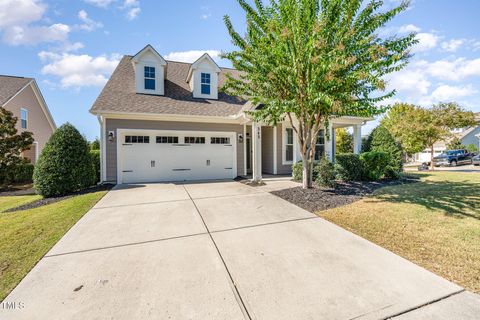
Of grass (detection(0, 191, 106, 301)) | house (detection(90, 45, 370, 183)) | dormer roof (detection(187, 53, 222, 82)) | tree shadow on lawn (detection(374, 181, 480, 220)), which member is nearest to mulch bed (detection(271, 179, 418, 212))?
tree shadow on lawn (detection(374, 181, 480, 220))

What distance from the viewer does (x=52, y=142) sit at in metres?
7.04

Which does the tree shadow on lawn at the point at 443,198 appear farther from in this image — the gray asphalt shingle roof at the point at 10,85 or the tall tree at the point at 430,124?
the gray asphalt shingle roof at the point at 10,85

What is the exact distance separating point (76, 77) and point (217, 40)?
22310mm

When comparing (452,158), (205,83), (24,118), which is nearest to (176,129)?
(205,83)

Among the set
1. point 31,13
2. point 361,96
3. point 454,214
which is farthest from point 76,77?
point 454,214

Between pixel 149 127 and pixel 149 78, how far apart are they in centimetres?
→ 279

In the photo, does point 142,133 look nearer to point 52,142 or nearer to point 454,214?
point 52,142

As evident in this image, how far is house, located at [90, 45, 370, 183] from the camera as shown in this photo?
870 cm

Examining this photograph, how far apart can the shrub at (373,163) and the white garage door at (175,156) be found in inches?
233

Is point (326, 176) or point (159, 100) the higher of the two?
point (159, 100)

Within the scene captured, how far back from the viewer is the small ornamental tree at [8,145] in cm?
930

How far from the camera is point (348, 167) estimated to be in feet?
27.9

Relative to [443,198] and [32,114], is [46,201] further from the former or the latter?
[32,114]

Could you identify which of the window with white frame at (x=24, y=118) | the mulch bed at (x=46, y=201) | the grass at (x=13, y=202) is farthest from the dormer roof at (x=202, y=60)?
the window with white frame at (x=24, y=118)
